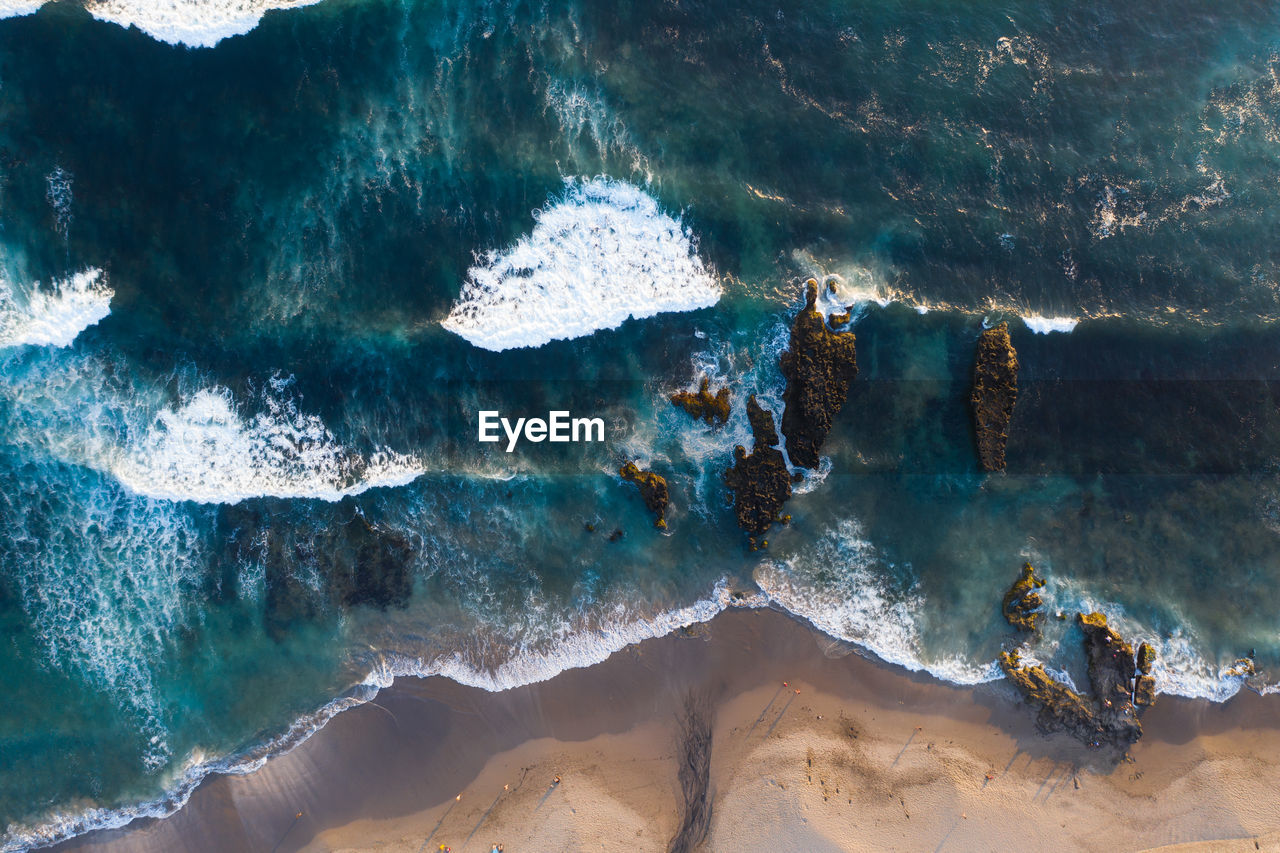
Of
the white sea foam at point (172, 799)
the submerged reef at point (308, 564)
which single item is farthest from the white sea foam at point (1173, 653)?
the white sea foam at point (172, 799)

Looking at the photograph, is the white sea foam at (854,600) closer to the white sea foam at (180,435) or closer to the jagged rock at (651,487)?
the jagged rock at (651,487)

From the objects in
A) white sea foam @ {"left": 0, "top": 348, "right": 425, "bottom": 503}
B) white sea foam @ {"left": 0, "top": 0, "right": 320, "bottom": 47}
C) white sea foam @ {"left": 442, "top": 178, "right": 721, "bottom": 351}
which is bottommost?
white sea foam @ {"left": 0, "top": 348, "right": 425, "bottom": 503}

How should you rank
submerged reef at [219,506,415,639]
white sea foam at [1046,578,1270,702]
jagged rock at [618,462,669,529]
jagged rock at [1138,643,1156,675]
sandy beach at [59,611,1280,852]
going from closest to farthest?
sandy beach at [59,611,1280,852] < jagged rock at [1138,643,1156,675] < white sea foam at [1046,578,1270,702] < jagged rock at [618,462,669,529] < submerged reef at [219,506,415,639]

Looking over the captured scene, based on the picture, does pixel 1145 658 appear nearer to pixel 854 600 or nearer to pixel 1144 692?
pixel 1144 692

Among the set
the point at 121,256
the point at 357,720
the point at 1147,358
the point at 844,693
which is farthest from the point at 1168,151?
the point at 121,256

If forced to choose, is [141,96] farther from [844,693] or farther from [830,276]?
[844,693]

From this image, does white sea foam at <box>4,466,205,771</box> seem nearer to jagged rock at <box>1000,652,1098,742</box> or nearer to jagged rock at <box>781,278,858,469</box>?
jagged rock at <box>781,278,858,469</box>

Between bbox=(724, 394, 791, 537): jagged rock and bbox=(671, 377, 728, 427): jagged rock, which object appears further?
bbox=(671, 377, 728, 427): jagged rock

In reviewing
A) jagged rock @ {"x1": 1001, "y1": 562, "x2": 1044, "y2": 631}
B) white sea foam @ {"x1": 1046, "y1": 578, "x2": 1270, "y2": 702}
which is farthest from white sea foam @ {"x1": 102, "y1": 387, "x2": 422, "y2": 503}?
white sea foam @ {"x1": 1046, "y1": 578, "x2": 1270, "y2": 702}
